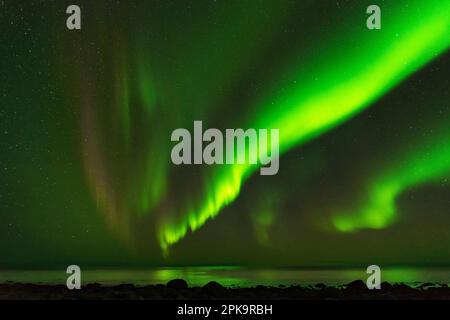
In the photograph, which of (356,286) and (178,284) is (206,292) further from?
(356,286)

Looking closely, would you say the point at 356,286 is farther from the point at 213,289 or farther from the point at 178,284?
the point at 178,284

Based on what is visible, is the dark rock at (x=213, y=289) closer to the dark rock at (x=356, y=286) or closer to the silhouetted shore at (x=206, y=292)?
the silhouetted shore at (x=206, y=292)

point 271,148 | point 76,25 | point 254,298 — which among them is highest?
point 76,25

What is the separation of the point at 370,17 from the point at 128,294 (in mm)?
1798

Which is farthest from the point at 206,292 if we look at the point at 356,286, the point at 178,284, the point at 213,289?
the point at 356,286

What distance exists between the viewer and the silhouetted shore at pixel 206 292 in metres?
3.11

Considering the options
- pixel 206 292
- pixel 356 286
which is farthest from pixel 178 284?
pixel 356 286

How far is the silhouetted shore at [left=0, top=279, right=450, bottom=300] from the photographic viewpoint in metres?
3.11

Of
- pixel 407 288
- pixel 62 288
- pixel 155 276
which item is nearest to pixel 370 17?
pixel 407 288

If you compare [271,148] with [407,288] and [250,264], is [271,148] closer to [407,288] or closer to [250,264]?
[250,264]

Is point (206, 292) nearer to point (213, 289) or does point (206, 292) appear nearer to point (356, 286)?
point (213, 289)

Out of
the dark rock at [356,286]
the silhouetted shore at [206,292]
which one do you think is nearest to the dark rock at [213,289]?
the silhouetted shore at [206,292]

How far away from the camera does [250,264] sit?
319 cm

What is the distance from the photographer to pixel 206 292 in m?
3.12
